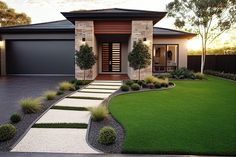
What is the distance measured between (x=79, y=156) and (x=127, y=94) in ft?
20.7

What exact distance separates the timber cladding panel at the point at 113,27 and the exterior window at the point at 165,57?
6052mm

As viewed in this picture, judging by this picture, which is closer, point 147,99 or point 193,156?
point 193,156

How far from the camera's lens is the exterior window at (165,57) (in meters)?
21.3

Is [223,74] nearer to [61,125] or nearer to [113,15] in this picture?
[113,15]

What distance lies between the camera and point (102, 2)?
1094 inches

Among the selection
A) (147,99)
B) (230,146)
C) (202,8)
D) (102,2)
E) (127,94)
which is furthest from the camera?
(102,2)

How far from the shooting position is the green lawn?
4.75 meters

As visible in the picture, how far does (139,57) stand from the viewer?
47.5ft

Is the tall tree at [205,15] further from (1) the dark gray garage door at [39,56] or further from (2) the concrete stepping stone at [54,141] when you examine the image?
(2) the concrete stepping stone at [54,141]

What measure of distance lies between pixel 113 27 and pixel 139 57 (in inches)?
112

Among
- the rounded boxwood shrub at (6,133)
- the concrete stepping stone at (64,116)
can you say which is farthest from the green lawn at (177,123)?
the rounded boxwood shrub at (6,133)

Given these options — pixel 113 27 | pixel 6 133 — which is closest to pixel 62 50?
pixel 113 27

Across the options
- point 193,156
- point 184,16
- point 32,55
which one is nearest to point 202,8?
point 184,16

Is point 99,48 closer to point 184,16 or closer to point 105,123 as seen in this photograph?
point 184,16
